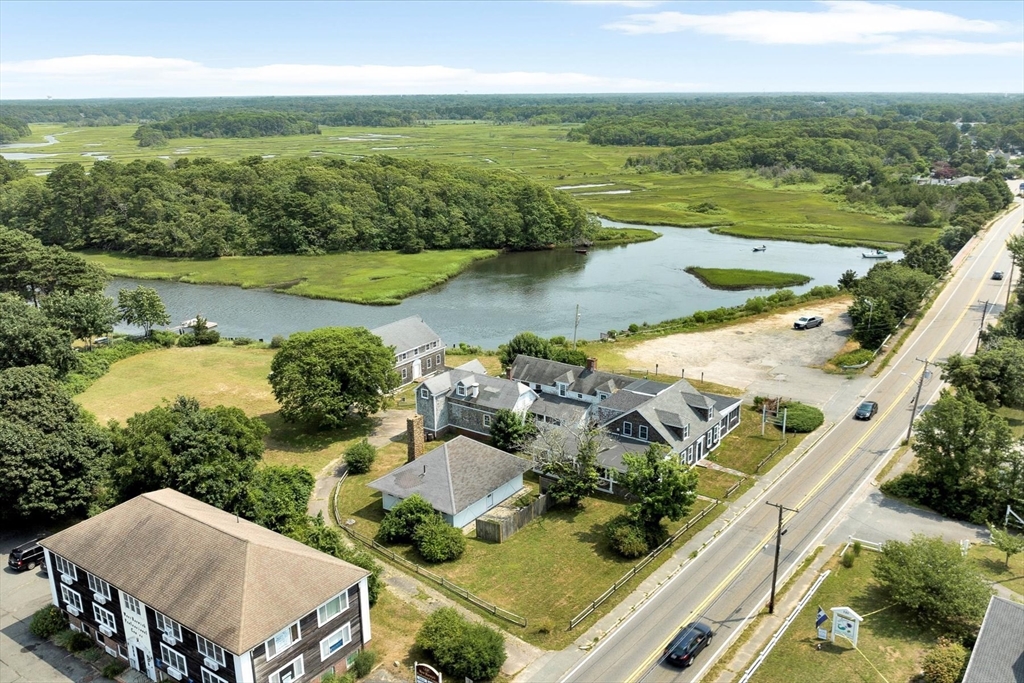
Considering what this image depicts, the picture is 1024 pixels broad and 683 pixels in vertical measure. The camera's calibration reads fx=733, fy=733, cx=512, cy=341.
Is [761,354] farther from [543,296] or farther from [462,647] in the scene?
[462,647]

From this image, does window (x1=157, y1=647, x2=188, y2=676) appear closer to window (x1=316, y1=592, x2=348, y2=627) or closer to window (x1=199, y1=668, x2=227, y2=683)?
window (x1=199, y1=668, x2=227, y2=683)

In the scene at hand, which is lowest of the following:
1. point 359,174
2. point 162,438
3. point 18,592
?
point 18,592

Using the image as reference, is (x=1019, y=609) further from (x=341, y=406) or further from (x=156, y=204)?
(x=156, y=204)

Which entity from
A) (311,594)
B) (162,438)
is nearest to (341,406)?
(162,438)

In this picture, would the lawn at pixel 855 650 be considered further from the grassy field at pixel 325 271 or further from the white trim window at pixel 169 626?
the grassy field at pixel 325 271

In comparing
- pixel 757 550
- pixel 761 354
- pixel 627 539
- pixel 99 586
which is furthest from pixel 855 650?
pixel 761 354
